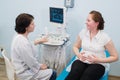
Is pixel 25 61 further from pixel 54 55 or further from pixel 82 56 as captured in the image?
pixel 54 55

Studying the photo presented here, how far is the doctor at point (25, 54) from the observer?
2055 mm

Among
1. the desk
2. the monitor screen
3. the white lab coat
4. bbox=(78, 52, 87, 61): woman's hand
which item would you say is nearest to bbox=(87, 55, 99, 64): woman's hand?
bbox=(78, 52, 87, 61): woman's hand

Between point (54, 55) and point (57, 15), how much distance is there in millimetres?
541

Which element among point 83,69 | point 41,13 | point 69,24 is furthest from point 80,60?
point 41,13

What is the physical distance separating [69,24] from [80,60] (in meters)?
0.86

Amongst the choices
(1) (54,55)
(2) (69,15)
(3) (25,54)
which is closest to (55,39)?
(1) (54,55)

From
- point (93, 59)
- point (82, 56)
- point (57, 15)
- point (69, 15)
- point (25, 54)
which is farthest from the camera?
point (69, 15)

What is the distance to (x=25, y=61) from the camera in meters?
2.12

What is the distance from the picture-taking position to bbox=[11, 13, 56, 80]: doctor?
2.05 metres

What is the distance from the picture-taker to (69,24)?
3.05 metres

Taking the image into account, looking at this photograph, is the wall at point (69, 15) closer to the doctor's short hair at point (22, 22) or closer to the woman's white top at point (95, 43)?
the woman's white top at point (95, 43)

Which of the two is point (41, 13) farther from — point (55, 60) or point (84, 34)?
point (84, 34)

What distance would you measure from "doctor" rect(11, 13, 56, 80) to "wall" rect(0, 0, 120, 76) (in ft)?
2.60

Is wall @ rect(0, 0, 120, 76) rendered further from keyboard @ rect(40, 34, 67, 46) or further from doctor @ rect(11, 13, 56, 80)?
doctor @ rect(11, 13, 56, 80)
